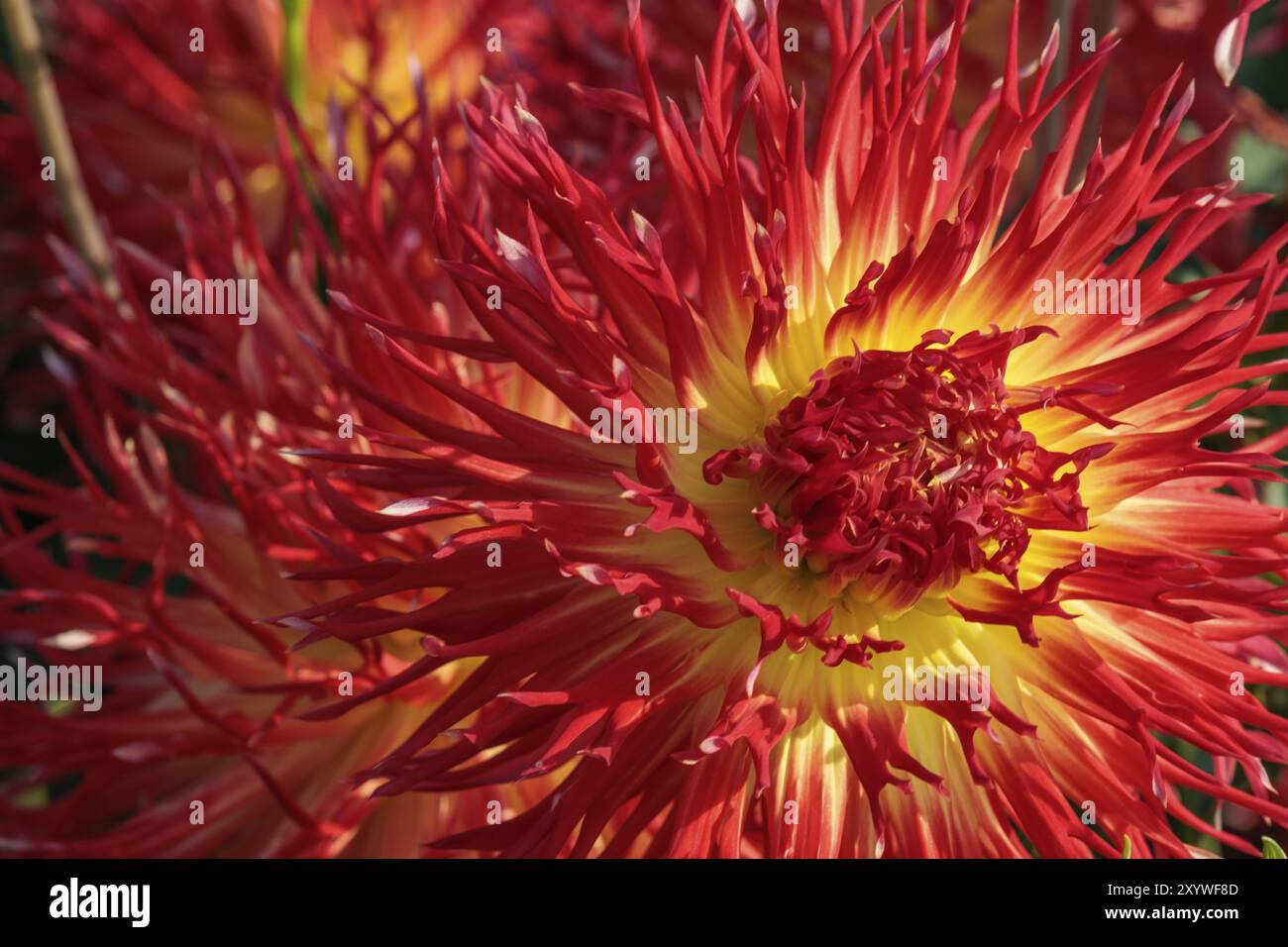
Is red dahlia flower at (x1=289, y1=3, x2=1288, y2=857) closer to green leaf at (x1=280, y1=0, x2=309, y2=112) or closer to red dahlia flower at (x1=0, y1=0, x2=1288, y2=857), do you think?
red dahlia flower at (x1=0, y1=0, x2=1288, y2=857)

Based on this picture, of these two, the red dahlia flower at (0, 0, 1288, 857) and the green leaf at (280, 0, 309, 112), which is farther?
the green leaf at (280, 0, 309, 112)

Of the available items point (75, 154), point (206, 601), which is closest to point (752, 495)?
point (206, 601)

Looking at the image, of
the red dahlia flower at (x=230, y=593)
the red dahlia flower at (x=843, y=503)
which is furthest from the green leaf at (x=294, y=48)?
the red dahlia flower at (x=843, y=503)

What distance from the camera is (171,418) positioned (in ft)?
3.68

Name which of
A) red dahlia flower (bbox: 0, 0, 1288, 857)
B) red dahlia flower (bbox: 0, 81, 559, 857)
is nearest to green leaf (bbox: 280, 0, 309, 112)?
red dahlia flower (bbox: 0, 81, 559, 857)

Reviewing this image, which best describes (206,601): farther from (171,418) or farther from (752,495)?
(752,495)

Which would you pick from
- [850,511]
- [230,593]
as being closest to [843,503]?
[850,511]

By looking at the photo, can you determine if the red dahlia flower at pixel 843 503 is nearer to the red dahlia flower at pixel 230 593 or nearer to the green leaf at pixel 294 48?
the red dahlia flower at pixel 230 593

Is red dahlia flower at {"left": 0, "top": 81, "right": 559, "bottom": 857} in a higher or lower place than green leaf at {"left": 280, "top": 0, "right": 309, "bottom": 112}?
lower

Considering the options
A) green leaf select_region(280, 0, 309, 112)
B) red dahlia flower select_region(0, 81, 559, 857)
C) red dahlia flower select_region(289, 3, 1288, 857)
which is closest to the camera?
red dahlia flower select_region(289, 3, 1288, 857)

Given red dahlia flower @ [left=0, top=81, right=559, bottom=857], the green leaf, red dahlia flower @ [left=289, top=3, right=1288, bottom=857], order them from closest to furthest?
red dahlia flower @ [left=289, top=3, right=1288, bottom=857] < red dahlia flower @ [left=0, top=81, right=559, bottom=857] < the green leaf

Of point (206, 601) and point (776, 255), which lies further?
point (206, 601)
